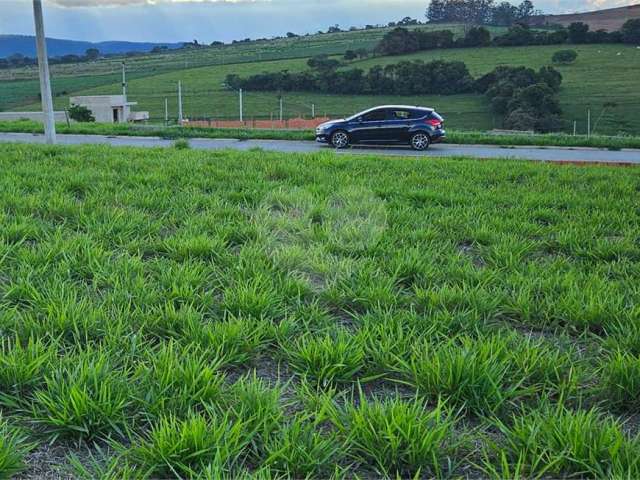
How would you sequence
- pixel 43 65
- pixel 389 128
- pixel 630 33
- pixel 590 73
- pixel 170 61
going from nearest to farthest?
pixel 43 65 < pixel 389 128 < pixel 590 73 < pixel 630 33 < pixel 170 61

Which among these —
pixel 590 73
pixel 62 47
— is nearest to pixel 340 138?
pixel 590 73

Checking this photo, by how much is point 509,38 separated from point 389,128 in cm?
5660

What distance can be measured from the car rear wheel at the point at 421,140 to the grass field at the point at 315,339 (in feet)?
42.9

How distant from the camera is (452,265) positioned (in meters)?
4.02

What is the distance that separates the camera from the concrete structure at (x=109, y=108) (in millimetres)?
50812

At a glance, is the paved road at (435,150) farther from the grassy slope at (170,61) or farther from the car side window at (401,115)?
the grassy slope at (170,61)

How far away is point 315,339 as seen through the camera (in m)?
2.89

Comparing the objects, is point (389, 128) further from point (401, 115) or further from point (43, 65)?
point (43, 65)

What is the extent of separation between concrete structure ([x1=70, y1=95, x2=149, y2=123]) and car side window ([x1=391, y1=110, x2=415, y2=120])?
117 ft

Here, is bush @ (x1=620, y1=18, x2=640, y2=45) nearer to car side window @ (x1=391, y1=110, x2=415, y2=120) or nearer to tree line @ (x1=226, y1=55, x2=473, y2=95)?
tree line @ (x1=226, y1=55, x2=473, y2=95)

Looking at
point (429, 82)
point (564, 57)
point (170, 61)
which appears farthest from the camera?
point (170, 61)

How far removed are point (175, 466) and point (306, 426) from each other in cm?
47

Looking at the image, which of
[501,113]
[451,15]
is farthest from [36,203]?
[451,15]

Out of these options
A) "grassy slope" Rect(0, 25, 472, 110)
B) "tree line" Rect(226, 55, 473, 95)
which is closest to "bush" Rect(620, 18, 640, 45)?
"tree line" Rect(226, 55, 473, 95)
